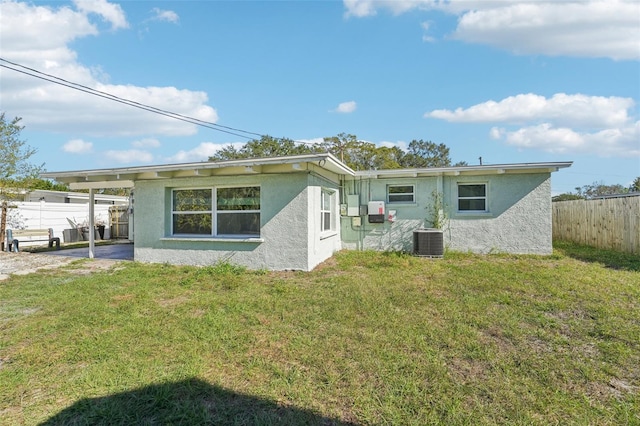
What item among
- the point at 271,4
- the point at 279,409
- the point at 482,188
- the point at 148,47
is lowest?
the point at 279,409

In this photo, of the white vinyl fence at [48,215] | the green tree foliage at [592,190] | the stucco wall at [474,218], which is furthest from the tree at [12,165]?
the green tree foliage at [592,190]

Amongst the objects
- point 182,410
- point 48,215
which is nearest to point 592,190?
point 182,410

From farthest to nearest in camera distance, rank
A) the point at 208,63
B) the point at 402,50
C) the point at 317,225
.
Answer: the point at 208,63 → the point at 402,50 → the point at 317,225

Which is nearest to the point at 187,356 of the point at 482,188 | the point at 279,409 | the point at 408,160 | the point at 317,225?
the point at 279,409

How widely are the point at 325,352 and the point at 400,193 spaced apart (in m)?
8.43

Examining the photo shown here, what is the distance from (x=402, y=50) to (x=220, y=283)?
1024 cm

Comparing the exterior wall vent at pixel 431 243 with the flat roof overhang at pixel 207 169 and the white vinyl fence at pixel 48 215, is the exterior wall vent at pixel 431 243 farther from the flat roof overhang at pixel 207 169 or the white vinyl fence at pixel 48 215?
the white vinyl fence at pixel 48 215

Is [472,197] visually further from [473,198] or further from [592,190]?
[592,190]

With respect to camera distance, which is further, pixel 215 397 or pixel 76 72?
pixel 76 72

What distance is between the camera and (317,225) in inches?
340

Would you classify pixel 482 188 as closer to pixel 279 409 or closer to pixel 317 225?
pixel 317 225

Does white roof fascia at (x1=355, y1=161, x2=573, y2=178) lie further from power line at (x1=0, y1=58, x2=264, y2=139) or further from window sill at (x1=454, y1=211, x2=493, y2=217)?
power line at (x1=0, y1=58, x2=264, y2=139)

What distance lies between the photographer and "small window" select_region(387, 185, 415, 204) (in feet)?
36.6

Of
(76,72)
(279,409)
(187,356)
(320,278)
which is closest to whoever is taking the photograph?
(279,409)
